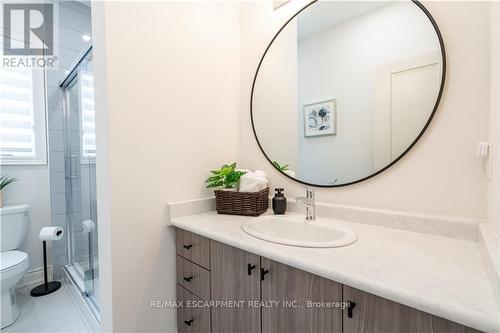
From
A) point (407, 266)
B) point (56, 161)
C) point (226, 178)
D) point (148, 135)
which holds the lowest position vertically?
point (407, 266)

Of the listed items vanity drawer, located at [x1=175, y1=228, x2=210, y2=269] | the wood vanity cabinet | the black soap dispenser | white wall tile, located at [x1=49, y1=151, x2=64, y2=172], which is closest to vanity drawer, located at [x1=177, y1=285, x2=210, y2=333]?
the wood vanity cabinet

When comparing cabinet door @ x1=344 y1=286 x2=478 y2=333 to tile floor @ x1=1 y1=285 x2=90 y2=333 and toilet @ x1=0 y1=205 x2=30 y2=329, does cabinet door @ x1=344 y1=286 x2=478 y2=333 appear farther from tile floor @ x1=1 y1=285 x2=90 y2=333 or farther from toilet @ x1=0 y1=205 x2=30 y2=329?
toilet @ x1=0 y1=205 x2=30 y2=329

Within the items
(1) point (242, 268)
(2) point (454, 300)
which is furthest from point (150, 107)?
(2) point (454, 300)

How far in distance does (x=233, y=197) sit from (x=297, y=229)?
1.22 ft

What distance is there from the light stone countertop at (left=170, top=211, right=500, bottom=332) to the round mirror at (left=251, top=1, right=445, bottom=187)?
35 centimetres

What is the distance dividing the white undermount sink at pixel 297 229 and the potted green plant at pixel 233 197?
95mm

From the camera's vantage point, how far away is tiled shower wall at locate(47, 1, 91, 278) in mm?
2158

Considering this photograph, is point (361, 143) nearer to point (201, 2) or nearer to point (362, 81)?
point (362, 81)

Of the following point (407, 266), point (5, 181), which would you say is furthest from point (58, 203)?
point (407, 266)

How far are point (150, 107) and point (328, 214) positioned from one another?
101 centimetres

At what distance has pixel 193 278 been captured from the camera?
1.18m

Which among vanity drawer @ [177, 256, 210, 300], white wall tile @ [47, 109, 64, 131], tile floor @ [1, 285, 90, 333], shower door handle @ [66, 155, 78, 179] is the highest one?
white wall tile @ [47, 109, 64, 131]

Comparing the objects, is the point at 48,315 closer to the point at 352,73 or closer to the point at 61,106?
the point at 61,106

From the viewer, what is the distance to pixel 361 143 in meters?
1.13
